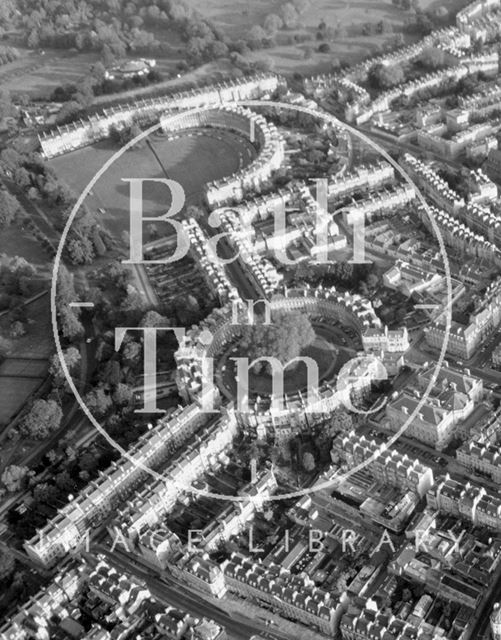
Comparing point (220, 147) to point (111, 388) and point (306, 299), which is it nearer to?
point (306, 299)

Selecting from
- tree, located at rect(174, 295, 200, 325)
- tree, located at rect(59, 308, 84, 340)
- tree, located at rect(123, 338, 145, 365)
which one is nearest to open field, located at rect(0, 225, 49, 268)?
tree, located at rect(59, 308, 84, 340)

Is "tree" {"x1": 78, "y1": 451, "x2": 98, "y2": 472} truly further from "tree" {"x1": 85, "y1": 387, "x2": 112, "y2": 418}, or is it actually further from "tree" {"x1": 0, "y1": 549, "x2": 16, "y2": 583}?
"tree" {"x1": 0, "y1": 549, "x2": 16, "y2": 583}

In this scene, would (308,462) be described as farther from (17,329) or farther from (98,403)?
(17,329)

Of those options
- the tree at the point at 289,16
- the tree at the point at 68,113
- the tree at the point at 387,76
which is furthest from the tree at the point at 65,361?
the tree at the point at 289,16

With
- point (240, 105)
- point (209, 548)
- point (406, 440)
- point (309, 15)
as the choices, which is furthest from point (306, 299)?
point (309, 15)

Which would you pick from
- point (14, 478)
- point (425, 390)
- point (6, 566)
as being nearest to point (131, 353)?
point (14, 478)

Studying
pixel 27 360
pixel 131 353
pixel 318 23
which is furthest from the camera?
pixel 318 23

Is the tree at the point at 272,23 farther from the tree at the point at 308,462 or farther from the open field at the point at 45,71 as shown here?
the tree at the point at 308,462
